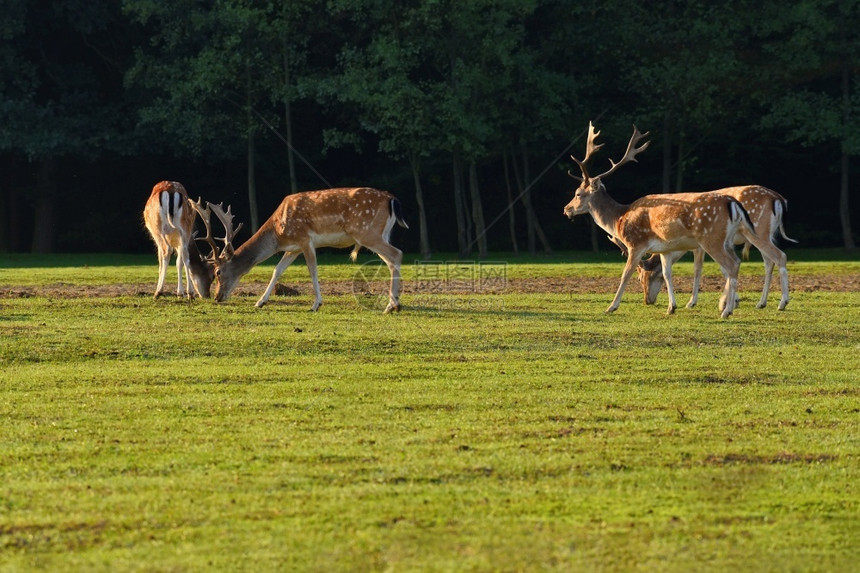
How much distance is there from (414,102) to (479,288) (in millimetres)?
11787

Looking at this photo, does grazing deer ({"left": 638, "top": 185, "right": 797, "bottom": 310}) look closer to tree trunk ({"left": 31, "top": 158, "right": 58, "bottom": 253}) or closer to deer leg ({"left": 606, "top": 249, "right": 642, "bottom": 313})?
deer leg ({"left": 606, "top": 249, "right": 642, "bottom": 313})

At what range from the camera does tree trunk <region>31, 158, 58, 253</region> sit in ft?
116

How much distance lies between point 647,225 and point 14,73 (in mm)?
21212

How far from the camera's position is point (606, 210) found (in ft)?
54.3

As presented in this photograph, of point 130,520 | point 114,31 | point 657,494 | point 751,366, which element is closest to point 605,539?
point 657,494

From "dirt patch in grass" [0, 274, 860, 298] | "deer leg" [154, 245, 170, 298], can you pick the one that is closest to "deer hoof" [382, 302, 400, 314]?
"dirt patch in grass" [0, 274, 860, 298]

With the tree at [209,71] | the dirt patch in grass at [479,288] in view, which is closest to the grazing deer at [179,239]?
the dirt patch in grass at [479,288]

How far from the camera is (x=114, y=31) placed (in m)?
35.2

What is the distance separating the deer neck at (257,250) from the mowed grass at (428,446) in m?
2.72

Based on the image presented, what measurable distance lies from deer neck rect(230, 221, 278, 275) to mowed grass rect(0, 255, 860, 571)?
272cm

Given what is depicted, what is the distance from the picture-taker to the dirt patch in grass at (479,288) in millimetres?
18234

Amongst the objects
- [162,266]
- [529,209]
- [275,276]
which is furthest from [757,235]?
[529,209]

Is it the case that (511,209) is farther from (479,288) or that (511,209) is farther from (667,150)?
(479,288)

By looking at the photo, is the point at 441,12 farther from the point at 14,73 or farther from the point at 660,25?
Answer: the point at 14,73
